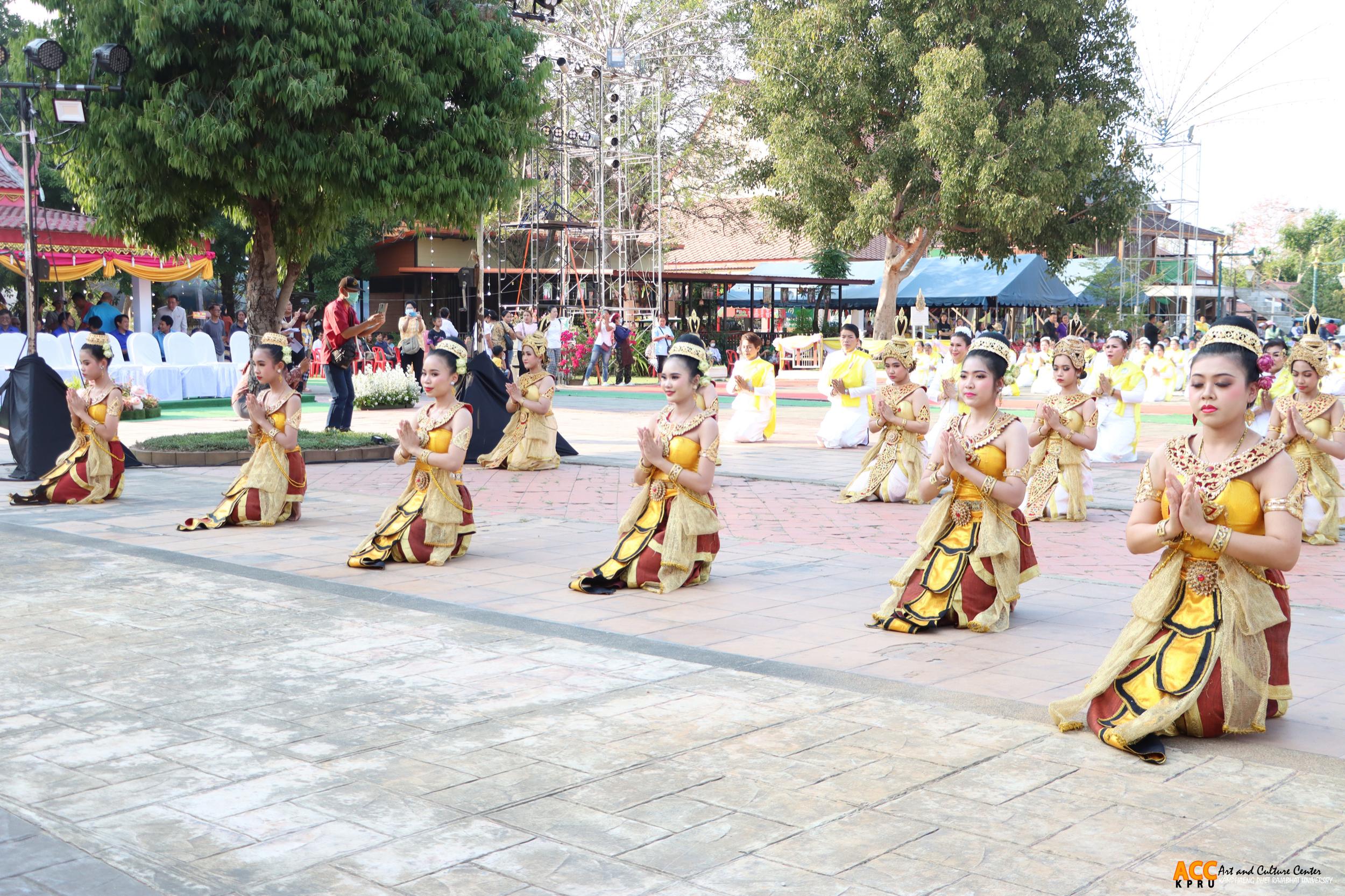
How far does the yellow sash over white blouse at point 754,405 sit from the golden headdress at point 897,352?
17.9ft

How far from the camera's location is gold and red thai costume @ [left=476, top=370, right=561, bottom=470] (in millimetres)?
13109

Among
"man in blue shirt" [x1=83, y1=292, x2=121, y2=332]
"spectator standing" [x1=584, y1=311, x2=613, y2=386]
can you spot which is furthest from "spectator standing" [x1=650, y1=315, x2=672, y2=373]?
"man in blue shirt" [x1=83, y1=292, x2=121, y2=332]

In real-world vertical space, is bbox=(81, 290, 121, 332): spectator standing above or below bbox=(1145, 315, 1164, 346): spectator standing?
above

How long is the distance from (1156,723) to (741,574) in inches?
142

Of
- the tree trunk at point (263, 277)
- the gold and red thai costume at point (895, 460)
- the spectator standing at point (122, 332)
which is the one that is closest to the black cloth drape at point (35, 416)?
the tree trunk at point (263, 277)

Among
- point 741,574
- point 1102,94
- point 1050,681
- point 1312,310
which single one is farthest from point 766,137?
point 1050,681

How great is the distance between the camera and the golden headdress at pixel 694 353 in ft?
23.2

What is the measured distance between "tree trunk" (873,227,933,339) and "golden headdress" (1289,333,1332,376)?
65.7 ft

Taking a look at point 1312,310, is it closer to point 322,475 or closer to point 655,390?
point 322,475

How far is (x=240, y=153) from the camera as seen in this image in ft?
41.7

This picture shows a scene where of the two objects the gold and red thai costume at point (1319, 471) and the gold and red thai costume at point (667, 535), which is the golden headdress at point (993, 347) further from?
the gold and red thai costume at point (1319, 471)

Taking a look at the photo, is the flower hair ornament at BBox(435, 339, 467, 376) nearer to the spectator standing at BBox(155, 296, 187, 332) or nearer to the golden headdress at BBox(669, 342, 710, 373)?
the golden headdress at BBox(669, 342, 710, 373)

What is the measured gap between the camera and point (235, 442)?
13.9 metres

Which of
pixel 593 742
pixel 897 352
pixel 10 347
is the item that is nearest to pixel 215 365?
pixel 10 347
